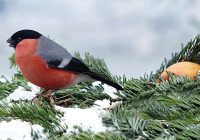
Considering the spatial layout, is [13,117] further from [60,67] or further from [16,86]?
[60,67]

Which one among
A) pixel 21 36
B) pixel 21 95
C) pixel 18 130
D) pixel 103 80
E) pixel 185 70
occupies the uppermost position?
pixel 21 36

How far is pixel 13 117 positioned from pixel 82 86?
557 mm

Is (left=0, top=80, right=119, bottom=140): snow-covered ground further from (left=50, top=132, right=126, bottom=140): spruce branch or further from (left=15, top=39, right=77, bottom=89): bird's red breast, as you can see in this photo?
(left=15, top=39, right=77, bottom=89): bird's red breast

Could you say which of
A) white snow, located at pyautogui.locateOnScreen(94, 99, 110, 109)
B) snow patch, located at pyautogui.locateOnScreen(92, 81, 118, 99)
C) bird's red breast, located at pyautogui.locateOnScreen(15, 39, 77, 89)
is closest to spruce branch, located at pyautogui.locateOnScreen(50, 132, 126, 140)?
white snow, located at pyautogui.locateOnScreen(94, 99, 110, 109)

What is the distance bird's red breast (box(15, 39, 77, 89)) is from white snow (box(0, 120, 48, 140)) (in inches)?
27.0

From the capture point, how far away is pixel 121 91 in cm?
194

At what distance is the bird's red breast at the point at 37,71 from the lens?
7.34ft

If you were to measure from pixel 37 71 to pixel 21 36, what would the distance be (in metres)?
0.29

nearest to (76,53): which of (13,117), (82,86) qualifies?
(82,86)

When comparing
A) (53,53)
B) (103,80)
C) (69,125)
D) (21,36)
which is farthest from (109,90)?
(21,36)

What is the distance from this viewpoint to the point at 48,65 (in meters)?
2.34

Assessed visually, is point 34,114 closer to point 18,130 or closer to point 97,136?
point 18,130

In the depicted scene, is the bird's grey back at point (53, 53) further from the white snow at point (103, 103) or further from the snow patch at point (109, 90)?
the white snow at point (103, 103)

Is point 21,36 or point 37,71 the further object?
point 21,36
